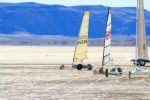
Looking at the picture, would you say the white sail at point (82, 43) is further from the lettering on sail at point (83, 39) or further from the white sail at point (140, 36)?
the white sail at point (140, 36)

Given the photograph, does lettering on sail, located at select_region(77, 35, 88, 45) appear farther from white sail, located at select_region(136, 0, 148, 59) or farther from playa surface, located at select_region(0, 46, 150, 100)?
white sail, located at select_region(136, 0, 148, 59)

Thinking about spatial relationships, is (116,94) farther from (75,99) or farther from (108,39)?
(108,39)

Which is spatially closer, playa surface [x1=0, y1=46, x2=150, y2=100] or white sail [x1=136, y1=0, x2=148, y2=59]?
playa surface [x1=0, y1=46, x2=150, y2=100]

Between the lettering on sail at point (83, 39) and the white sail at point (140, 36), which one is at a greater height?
the white sail at point (140, 36)

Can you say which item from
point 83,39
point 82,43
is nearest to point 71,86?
point 82,43

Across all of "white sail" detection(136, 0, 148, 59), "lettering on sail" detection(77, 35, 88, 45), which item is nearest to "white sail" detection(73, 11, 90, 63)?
"lettering on sail" detection(77, 35, 88, 45)

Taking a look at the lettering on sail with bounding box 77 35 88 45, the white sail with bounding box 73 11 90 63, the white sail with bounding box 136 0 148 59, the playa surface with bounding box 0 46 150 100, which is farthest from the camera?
the white sail with bounding box 136 0 148 59

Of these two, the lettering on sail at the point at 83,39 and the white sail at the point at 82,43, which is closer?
the white sail at the point at 82,43

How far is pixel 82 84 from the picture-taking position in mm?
40094

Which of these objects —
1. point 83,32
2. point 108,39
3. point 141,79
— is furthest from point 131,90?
point 83,32

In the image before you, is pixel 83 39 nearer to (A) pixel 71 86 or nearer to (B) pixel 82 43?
(B) pixel 82 43

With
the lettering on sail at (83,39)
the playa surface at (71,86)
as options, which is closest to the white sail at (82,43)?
the lettering on sail at (83,39)

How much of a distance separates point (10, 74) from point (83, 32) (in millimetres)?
9914

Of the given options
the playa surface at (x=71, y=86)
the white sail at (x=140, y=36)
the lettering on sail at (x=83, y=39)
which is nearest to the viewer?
the playa surface at (x=71, y=86)
